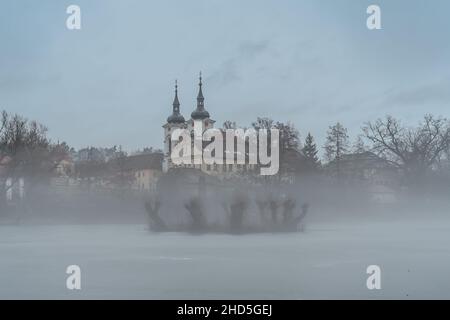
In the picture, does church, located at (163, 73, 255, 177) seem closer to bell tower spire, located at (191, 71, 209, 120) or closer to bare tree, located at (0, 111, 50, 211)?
bell tower spire, located at (191, 71, 209, 120)

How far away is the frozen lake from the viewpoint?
35.1ft

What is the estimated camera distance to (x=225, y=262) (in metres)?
14.7

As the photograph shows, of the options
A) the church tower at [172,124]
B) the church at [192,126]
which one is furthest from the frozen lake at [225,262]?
the church tower at [172,124]

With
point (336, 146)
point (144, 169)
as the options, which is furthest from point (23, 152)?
point (336, 146)

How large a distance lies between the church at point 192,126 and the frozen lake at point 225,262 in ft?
16.4

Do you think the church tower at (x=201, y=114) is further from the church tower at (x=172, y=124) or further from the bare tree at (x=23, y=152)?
the bare tree at (x=23, y=152)

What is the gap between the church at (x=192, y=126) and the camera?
28.0 m

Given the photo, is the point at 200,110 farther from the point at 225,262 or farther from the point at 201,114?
the point at 225,262

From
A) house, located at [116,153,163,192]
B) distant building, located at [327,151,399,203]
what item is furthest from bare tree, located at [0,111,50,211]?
distant building, located at [327,151,399,203]

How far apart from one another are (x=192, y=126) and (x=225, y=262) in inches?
818

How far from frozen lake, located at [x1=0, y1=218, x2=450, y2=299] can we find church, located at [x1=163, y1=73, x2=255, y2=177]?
500 centimetres

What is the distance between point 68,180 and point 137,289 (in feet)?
69.8
